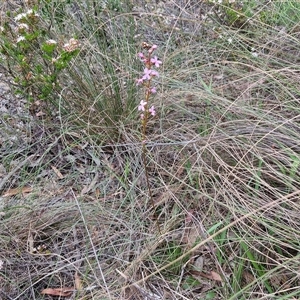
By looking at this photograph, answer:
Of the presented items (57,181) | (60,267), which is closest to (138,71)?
(57,181)

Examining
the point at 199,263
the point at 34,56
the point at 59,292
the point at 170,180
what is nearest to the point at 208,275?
the point at 199,263

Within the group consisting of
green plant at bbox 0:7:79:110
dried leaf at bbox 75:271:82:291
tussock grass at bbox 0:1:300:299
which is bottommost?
dried leaf at bbox 75:271:82:291

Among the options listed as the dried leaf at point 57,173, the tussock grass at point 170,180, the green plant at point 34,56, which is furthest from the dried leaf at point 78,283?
the green plant at point 34,56

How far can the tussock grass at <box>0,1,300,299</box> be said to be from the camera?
56.0 inches

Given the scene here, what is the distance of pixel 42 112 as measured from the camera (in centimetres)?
204

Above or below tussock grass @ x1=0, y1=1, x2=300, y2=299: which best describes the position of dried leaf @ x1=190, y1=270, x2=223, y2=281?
below

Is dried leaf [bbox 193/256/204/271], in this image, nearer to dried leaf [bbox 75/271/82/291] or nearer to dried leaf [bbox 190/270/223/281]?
dried leaf [bbox 190/270/223/281]

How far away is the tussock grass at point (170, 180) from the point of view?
56.0 inches

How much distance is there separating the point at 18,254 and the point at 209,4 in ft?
5.27

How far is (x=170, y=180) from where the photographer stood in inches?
66.1

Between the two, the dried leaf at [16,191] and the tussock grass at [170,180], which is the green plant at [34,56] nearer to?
the tussock grass at [170,180]

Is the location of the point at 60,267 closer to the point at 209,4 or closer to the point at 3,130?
the point at 3,130

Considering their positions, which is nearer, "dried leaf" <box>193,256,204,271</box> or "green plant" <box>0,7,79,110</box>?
"dried leaf" <box>193,256,204,271</box>

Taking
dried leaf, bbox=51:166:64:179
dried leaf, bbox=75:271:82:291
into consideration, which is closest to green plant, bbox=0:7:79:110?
dried leaf, bbox=51:166:64:179
